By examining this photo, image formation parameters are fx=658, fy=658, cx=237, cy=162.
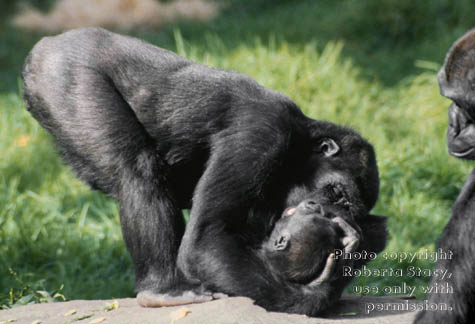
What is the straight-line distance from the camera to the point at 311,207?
12.6 feet

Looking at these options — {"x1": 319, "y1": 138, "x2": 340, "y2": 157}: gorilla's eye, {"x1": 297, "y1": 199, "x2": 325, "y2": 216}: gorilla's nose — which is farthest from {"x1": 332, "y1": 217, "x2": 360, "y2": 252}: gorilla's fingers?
{"x1": 319, "y1": 138, "x2": 340, "y2": 157}: gorilla's eye

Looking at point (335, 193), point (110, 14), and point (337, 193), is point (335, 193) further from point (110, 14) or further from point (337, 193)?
point (110, 14)

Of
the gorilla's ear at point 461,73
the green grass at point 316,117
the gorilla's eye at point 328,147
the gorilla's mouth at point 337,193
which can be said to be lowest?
the green grass at point 316,117

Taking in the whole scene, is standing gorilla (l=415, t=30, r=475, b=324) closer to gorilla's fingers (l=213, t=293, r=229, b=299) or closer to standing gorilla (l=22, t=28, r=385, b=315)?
standing gorilla (l=22, t=28, r=385, b=315)

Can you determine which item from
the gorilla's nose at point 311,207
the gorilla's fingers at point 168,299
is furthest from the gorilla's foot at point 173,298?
the gorilla's nose at point 311,207

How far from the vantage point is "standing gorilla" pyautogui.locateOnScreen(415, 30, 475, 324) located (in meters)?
2.99

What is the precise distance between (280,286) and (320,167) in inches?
34.2

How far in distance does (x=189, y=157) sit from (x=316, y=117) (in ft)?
9.58

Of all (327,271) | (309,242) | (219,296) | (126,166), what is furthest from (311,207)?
(126,166)

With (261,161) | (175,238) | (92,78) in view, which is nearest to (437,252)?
(261,161)

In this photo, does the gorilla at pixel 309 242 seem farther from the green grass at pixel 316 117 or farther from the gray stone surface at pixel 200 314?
the green grass at pixel 316 117

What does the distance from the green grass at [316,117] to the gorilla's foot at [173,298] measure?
0.96 metres

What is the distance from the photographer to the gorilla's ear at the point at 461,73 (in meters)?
3.21

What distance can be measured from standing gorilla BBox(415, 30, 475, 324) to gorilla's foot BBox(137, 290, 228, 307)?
3.79 ft
